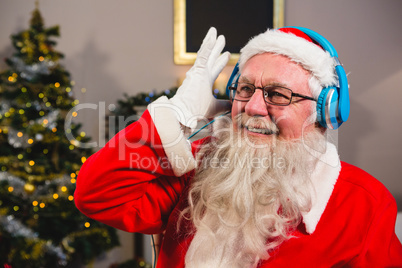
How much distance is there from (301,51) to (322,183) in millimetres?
418

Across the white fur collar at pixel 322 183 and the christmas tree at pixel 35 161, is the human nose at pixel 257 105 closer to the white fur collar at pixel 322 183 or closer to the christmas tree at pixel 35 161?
the white fur collar at pixel 322 183

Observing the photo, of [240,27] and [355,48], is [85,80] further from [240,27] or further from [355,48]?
[355,48]

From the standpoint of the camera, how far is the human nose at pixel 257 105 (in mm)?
1054

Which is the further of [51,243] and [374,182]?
[51,243]

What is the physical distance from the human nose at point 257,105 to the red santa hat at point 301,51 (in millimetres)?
150

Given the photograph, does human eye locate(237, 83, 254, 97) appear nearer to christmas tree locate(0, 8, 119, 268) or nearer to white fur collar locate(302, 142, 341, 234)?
white fur collar locate(302, 142, 341, 234)

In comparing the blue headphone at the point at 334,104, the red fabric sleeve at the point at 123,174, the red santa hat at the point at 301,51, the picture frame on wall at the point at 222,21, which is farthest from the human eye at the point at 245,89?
the picture frame on wall at the point at 222,21

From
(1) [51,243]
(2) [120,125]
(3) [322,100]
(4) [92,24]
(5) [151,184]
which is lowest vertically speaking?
(1) [51,243]

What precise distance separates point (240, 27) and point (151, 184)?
2.65 m

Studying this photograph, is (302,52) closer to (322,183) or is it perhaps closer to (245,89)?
(245,89)

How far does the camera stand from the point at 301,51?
1.07 m

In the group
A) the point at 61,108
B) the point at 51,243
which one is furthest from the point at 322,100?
the point at 51,243

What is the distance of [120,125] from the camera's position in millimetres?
2992

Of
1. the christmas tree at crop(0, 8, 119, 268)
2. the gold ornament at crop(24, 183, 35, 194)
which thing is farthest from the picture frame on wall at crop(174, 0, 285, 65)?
the gold ornament at crop(24, 183, 35, 194)
